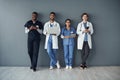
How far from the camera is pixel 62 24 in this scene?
7008 mm

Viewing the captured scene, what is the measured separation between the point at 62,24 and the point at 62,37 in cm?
49

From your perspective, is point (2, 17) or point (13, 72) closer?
point (13, 72)

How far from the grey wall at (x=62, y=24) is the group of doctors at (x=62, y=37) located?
0.26 metres

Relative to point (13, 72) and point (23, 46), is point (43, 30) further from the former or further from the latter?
point (13, 72)

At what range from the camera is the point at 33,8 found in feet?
22.8

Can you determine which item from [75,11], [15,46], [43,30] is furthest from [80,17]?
[15,46]

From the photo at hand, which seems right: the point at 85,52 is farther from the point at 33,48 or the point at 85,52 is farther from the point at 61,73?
the point at 33,48

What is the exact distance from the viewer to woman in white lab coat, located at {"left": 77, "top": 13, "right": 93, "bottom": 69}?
6719 mm

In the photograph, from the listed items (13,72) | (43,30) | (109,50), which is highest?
(43,30)

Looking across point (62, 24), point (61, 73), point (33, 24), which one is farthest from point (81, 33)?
point (33, 24)

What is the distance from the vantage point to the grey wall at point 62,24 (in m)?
6.94

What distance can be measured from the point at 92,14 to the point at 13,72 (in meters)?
3.02

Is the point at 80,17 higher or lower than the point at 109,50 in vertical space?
higher

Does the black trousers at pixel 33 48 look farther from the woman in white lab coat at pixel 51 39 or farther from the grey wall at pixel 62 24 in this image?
the grey wall at pixel 62 24
